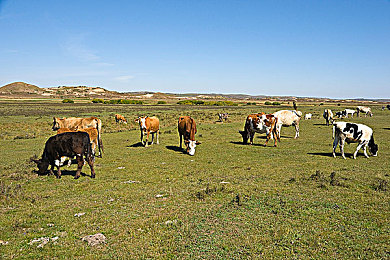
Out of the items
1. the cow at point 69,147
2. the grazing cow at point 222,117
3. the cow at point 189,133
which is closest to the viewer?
the cow at point 69,147

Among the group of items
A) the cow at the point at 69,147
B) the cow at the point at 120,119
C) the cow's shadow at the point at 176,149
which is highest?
the cow at the point at 69,147

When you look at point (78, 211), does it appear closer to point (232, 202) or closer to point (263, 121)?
point (232, 202)

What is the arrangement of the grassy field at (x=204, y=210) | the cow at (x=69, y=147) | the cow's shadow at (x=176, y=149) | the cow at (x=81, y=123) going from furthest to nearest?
1. the cow at (x=81, y=123)
2. the cow's shadow at (x=176, y=149)
3. the cow at (x=69, y=147)
4. the grassy field at (x=204, y=210)

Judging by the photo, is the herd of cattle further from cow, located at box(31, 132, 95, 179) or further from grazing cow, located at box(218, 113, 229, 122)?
grazing cow, located at box(218, 113, 229, 122)

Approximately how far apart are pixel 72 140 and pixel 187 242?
7.64 m

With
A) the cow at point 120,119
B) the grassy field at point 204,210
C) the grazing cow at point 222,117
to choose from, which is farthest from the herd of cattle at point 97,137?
the cow at point 120,119

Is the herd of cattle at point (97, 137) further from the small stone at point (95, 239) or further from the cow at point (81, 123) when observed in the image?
the small stone at point (95, 239)

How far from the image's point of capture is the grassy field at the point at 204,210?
589cm

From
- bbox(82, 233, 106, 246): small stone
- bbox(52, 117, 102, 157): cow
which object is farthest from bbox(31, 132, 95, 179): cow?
bbox(52, 117, 102, 157): cow

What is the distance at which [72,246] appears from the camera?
5961 mm

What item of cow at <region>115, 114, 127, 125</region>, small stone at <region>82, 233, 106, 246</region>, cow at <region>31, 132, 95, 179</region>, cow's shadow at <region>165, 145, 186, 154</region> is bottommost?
cow's shadow at <region>165, 145, 186, 154</region>

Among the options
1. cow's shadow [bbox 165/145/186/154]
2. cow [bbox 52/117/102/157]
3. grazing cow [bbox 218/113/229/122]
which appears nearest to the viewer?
cow's shadow [bbox 165/145/186/154]

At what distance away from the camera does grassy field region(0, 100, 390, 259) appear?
5891 mm

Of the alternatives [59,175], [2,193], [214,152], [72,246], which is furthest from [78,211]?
[214,152]
